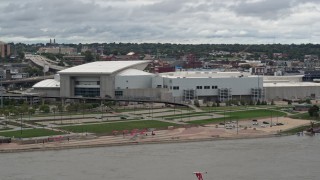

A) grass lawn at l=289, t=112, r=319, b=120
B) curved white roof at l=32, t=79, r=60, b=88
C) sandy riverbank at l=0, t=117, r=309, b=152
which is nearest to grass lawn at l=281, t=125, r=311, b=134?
sandy riverbank at l=0, t=117, r=309, b=152

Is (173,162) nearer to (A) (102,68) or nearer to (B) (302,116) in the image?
(B) (302,116)

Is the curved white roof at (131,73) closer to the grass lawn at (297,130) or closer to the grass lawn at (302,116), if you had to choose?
the grass lawn at (302,116)

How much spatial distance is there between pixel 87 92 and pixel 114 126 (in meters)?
15.2

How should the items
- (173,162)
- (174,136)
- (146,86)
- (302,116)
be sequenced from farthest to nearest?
(146,86) → (302,116) → (174,136) → (173,162)

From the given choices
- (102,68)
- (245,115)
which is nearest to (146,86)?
(102,68)

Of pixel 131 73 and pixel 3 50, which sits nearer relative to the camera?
pixel 131 73

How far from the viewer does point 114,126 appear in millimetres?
35219

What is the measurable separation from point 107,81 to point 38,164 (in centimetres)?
2453

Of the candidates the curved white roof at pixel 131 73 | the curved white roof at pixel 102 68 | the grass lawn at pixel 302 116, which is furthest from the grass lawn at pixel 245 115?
the curved white roof at pixel 102 68

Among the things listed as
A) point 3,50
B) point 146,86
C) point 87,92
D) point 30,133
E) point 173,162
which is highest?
point 3,50

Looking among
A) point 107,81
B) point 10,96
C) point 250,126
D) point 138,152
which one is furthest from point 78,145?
point 10,96

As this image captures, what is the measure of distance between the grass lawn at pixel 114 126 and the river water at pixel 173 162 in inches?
176

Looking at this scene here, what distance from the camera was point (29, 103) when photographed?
49.2 metres

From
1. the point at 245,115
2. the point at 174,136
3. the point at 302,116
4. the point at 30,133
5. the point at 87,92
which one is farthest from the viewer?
the point at 87,92
